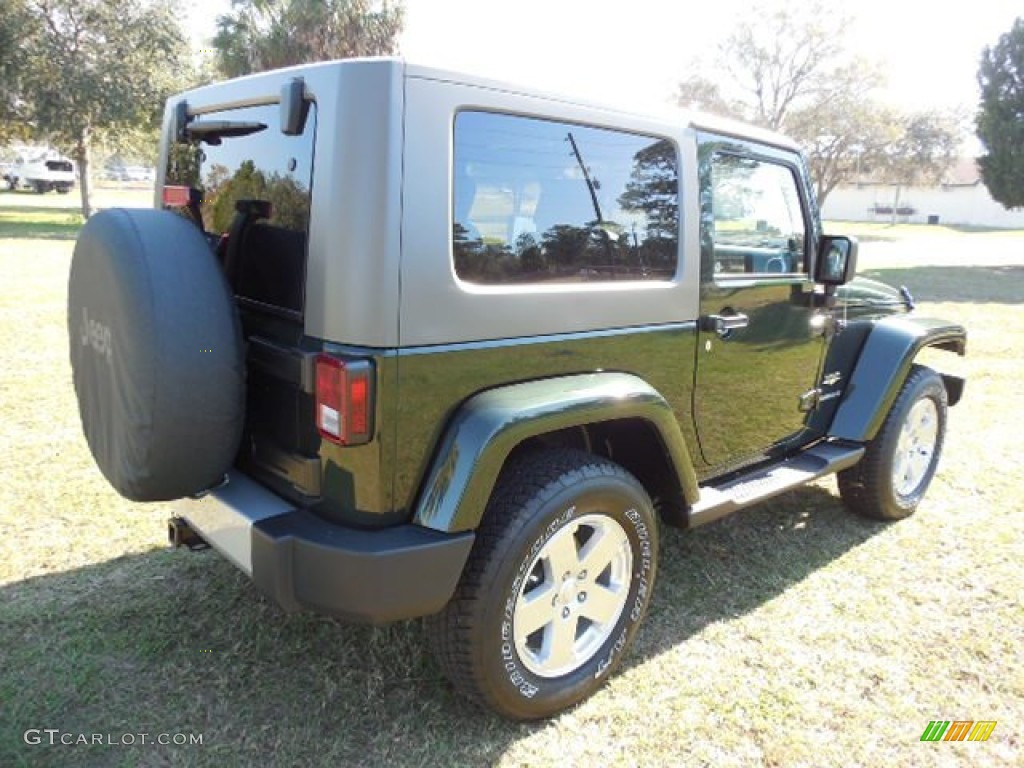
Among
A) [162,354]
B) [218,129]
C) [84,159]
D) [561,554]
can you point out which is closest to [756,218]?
[561,554]

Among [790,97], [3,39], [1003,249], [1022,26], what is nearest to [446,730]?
[3,39]

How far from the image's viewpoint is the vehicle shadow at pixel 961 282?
13.6 m

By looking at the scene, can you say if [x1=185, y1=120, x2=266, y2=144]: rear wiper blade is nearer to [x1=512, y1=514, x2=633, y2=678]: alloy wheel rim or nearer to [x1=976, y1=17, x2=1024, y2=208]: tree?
[x1=512, y1=514, x2=633, y2=678]: alloy wheel rim

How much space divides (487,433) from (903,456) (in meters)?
2.92

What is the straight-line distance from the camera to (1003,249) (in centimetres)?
2908

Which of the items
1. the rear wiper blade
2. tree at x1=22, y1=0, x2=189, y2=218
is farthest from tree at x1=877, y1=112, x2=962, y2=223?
the rear wiper blade

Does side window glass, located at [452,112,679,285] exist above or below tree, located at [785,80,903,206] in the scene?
below

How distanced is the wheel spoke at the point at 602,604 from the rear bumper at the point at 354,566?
603 millimetres

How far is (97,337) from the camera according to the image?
2.28 m

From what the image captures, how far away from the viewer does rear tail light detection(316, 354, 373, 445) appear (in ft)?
6.50

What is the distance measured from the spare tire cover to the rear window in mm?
194

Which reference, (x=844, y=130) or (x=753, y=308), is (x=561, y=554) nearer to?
(x=753, y=308)

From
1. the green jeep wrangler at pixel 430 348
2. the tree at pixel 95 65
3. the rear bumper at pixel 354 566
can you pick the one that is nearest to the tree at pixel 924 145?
the tree at pixel 95 65

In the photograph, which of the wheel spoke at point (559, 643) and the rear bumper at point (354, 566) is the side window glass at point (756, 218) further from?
the rear bumper at point (354, 566)
